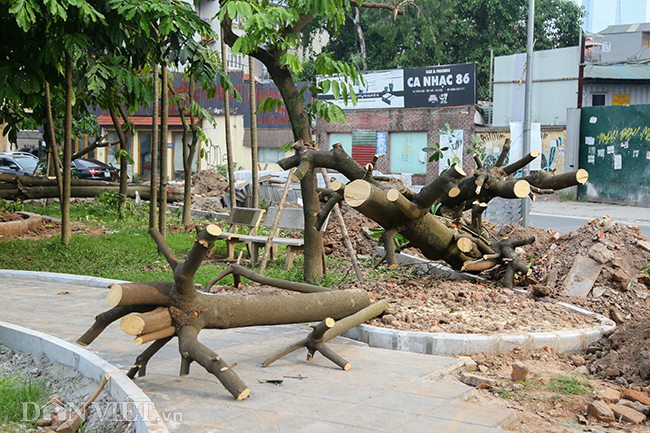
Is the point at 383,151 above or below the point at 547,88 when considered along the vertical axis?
below

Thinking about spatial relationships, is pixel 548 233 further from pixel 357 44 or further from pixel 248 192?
pixel 357 44

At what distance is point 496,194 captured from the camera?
23.6 ft

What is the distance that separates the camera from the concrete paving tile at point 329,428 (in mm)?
3686

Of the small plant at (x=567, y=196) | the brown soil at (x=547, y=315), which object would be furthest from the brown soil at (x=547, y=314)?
the small plant at (x=567, y=196)

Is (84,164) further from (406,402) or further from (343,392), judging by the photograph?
(406,402)

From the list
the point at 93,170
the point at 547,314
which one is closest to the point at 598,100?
the point at 93,170

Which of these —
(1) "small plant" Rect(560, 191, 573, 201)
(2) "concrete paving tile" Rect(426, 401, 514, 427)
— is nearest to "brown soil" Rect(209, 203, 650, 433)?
(2) "concrete paving tile" Rect(426, 401, 514, 427)

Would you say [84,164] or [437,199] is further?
[84,164]

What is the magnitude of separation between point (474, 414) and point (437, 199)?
325cm

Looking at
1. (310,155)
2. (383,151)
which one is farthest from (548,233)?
(383,151)

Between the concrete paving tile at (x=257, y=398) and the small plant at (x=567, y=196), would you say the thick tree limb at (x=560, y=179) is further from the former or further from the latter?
the small plant at (x=567, y=196)

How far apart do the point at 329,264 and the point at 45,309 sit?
441 cm

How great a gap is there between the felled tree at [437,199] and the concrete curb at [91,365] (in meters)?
2.84

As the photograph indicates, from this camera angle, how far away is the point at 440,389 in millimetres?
4473
